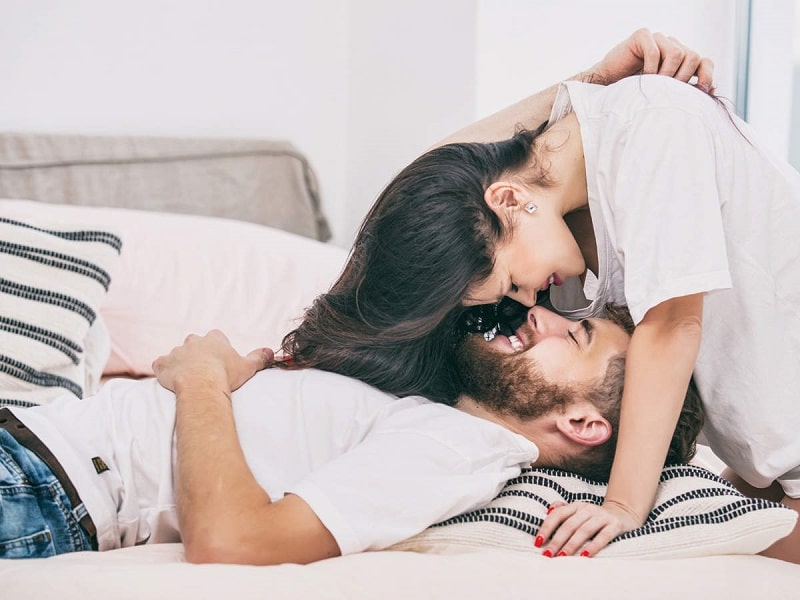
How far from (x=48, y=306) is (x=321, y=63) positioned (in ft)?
5.21

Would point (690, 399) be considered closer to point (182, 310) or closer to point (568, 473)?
point (568, 473)

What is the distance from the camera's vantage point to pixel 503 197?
1239 millimetres

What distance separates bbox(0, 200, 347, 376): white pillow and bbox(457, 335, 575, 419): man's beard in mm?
668

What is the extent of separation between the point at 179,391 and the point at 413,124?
175cm

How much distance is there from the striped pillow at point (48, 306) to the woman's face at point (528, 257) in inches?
31.3

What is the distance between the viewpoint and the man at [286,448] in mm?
944

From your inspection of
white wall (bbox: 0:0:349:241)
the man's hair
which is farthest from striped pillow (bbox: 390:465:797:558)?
white wall (bbox: 0:0:349:241)

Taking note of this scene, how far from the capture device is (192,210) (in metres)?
2.55

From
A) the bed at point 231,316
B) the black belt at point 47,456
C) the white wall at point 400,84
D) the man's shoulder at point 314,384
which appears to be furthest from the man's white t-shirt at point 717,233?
the white wall at point 400,84

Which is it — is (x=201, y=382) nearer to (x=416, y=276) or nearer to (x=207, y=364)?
(x=207, y=364)

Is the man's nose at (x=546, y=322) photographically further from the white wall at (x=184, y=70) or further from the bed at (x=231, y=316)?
the white wall at (x=184, y=70)

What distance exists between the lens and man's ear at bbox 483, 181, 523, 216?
124cm

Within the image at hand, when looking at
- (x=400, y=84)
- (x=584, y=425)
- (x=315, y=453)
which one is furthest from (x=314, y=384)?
(x=400, y=84)

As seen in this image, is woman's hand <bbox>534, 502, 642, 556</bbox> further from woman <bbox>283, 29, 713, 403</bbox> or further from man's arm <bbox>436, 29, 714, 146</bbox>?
man's arm <bbox>436, 29, 714, 146</bbox>
